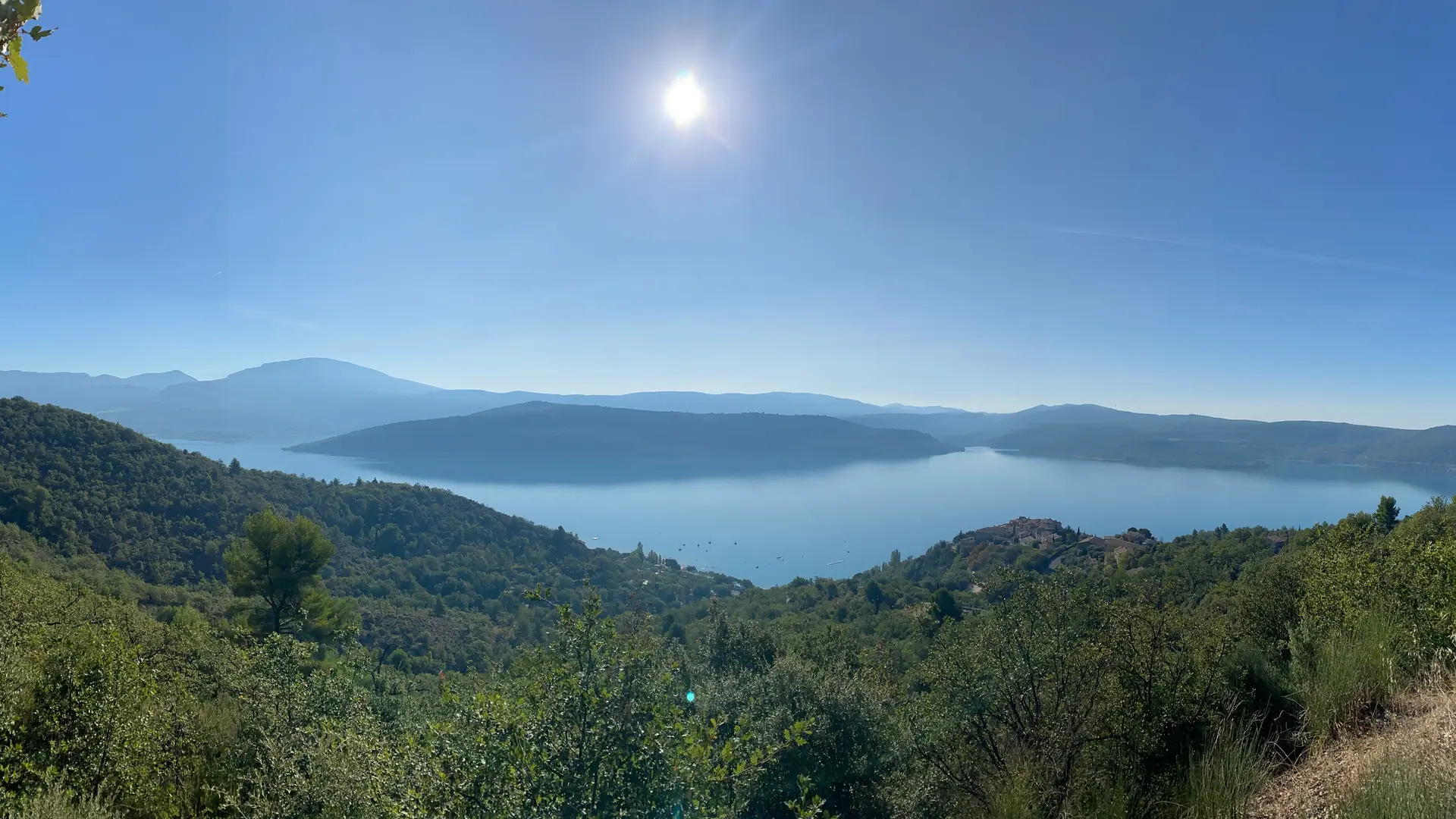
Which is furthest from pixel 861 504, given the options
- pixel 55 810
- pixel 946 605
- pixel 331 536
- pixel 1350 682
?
pixel 55 810

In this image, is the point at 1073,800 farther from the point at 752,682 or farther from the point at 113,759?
the point at 113,759

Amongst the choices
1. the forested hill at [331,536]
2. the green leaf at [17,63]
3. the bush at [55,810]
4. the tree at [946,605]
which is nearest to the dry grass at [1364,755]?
the green leaf at [17,63]

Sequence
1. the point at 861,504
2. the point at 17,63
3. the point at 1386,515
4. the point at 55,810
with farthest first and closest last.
Answer: the point at 861,504 < the point at 1386,515 < the point at 55,810 < the point at 17,63

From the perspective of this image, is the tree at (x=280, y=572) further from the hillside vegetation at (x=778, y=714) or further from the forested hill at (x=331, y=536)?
the forested hill at (x=331, y=536)

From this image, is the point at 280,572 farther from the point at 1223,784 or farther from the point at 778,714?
the point at 1223,784

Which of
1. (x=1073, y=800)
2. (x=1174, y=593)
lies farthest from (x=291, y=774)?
(x=1174, y=593)
